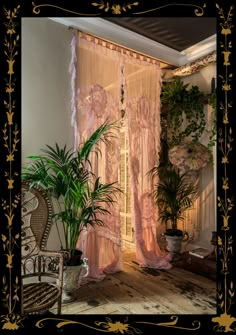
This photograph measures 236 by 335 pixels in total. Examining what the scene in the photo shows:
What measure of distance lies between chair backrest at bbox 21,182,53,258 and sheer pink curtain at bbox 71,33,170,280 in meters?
0.61

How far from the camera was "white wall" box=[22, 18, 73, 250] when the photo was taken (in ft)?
7.21

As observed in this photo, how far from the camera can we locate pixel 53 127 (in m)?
2.36

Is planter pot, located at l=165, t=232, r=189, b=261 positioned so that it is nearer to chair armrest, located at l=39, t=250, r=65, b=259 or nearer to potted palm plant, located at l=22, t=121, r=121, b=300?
potted palm plant, located at l=22, t=121, r=121, b=300

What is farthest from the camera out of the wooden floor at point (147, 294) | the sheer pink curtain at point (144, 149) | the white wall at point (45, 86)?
the sheer pink curtain at point (144, 149)

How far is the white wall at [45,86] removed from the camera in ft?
7.21

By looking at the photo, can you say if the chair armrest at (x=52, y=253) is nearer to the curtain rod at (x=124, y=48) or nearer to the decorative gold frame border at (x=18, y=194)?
the decorative gold frame border at (x=18, y=194)

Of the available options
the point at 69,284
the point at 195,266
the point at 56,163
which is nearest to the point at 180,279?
the point at 195,266

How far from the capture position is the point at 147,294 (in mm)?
2354

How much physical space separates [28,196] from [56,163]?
389 mm

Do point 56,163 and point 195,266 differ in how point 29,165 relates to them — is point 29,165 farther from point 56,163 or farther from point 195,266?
point 195,266

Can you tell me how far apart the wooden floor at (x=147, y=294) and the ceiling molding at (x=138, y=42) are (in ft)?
8.98

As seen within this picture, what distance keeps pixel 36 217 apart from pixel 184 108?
2.58 metres

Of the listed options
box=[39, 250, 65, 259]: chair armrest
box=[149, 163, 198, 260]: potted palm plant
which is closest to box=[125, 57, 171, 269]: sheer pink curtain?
box=[149, 163, 198, 260]: potted palm plant

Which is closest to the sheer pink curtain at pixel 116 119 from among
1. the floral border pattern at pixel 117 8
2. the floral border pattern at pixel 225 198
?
the floral border pattern at pixel 117 8
